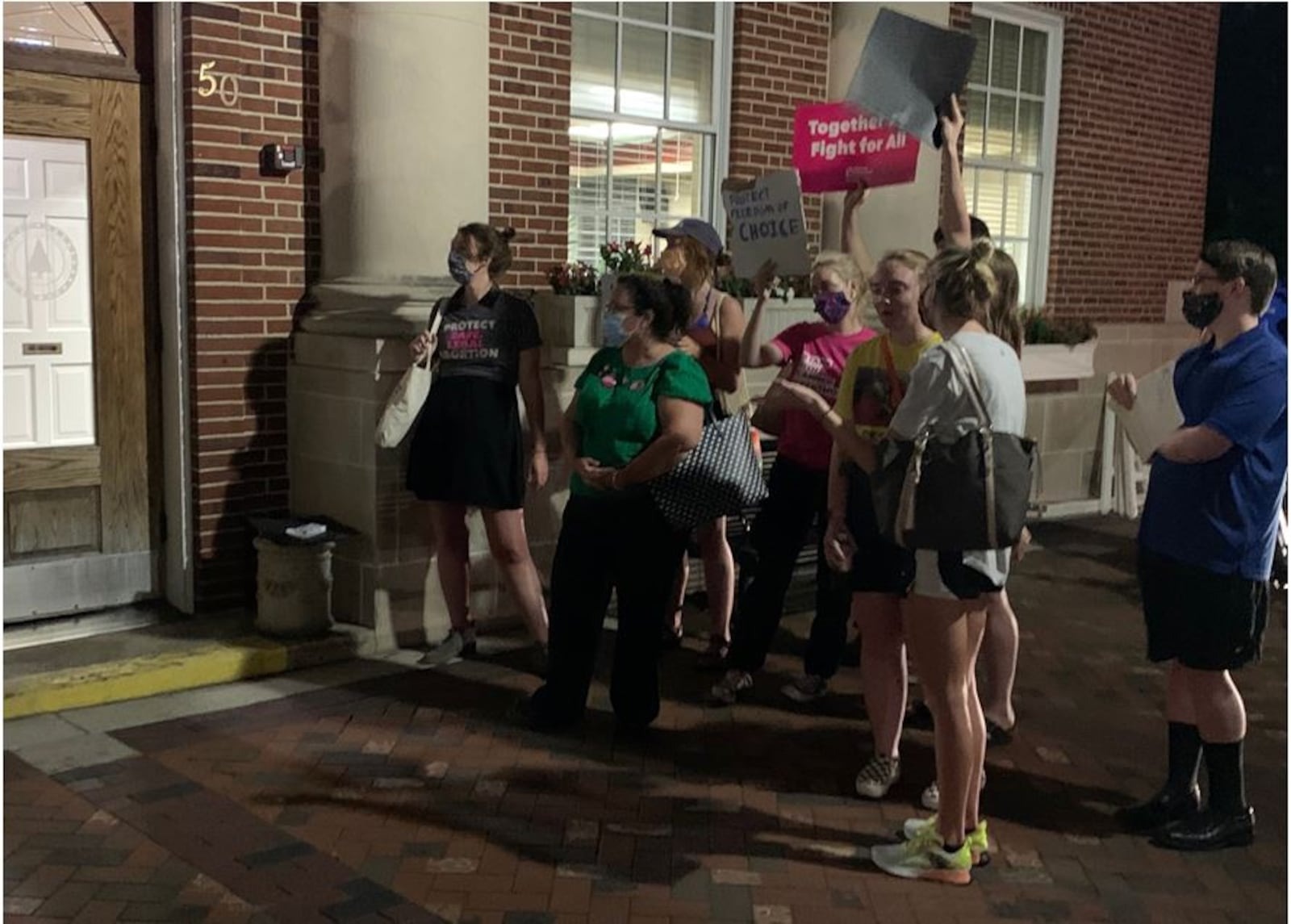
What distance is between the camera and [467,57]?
623 centimetres

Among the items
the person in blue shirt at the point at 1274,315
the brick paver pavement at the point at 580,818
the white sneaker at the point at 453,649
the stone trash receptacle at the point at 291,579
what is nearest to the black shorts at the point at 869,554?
the brick paver pavement at the point at 580,818

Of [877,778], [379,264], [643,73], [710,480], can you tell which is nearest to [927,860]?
[877,778]

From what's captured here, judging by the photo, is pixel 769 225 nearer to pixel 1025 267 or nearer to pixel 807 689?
pixel 807 689

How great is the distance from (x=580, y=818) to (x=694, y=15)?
5596 mm

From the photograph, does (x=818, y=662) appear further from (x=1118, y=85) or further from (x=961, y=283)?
(x=1118, y=85)

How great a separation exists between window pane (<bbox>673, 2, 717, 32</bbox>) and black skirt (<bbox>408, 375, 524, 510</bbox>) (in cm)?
359

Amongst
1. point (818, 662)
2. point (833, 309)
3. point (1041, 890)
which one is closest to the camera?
point (1041, 890)

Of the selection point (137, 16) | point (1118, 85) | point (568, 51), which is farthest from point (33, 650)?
point (1118, 85)

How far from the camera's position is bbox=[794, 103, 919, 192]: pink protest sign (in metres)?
5.73

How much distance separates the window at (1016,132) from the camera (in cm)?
1012

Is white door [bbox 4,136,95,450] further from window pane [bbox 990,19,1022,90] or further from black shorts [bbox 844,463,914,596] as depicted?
window pane [bbox 990,19,1022,90]

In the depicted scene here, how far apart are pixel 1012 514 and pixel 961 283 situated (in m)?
0.64

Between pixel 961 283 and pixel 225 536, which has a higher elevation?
pixel 961 283

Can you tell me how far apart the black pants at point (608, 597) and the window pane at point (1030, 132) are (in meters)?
6.93
